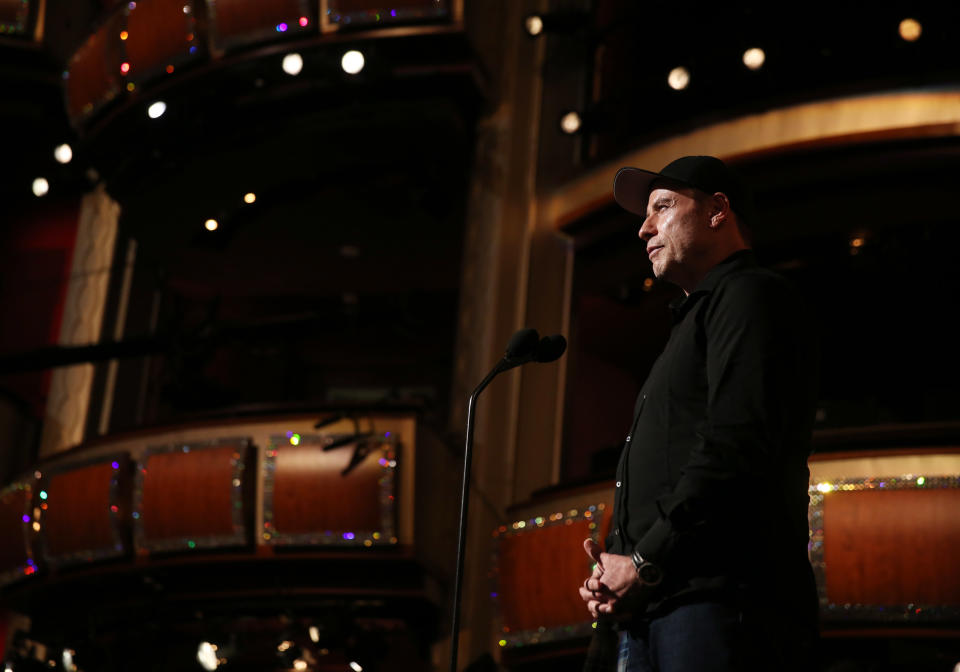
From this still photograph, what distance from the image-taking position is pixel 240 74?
9.67 m

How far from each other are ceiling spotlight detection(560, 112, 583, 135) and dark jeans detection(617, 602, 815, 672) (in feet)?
21.5

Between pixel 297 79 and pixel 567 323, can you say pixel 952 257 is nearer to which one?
pixel 567 323

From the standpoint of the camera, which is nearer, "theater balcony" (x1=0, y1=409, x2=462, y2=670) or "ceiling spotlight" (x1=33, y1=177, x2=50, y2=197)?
"theater balcony" (x1=0, y1=409, x2=462, y2=670)

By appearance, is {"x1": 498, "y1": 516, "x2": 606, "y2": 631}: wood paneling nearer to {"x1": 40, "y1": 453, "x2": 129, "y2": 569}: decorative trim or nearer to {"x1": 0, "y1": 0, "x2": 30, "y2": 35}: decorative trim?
{"x1": 40, "y1": 453, "x2": 129, "y2": 569}: decorative trim

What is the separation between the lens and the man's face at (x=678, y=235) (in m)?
2.77

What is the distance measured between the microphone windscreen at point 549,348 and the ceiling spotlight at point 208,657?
4567 millimetres

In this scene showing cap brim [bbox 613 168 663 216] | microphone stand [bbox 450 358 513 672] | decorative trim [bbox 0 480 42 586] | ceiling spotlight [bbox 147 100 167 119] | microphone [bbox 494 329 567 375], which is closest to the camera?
cap brim [bbox 613 168 663 216]

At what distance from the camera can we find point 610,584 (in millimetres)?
2408

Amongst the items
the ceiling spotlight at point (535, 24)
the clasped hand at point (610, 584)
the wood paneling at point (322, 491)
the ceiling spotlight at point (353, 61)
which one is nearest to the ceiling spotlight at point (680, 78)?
the ceiling spotlight at point (535, 24)

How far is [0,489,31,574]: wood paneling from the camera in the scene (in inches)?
360

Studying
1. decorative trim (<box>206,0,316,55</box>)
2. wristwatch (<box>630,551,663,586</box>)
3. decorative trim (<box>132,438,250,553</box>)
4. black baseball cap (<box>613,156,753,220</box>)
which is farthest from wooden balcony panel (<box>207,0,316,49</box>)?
wristwatch (<box>630,551,663,586</box>)

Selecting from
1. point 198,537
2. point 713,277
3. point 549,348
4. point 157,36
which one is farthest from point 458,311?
point 713,277

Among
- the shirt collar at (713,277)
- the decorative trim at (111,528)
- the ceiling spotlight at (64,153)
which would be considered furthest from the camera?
the ceiling spotlight at (64,153)

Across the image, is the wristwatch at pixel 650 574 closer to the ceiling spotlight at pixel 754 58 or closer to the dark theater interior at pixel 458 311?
the dark theater interior at pixel 458 311
